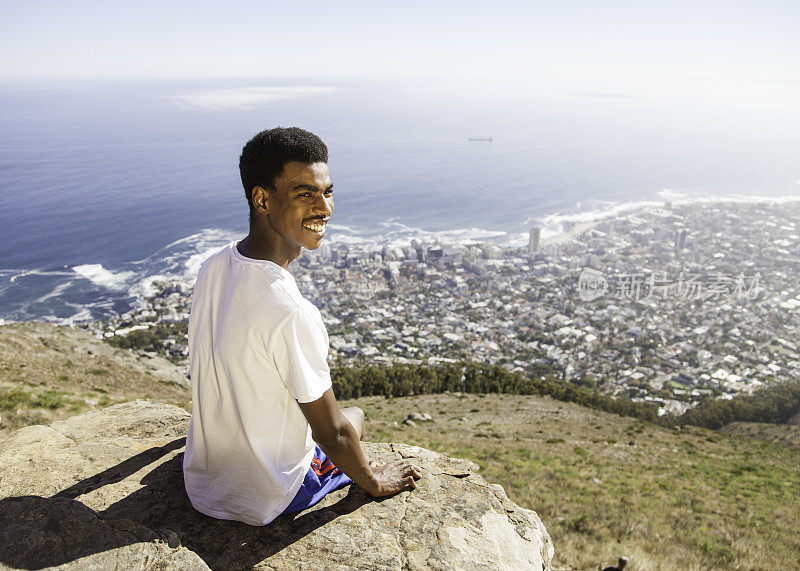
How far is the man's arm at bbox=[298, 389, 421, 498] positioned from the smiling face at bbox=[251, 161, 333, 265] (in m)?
0.71

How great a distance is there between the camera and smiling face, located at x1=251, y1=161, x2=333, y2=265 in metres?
2.16

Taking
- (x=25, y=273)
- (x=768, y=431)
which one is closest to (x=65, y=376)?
(x=768, y=431)

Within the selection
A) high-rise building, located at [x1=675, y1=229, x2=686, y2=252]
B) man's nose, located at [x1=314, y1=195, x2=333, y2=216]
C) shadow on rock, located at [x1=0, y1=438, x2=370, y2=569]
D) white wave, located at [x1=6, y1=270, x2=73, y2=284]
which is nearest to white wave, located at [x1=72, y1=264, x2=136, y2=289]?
white wave, located at [x1=6, y1=270, x2=73, y2=284]

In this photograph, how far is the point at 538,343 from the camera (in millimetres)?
33094

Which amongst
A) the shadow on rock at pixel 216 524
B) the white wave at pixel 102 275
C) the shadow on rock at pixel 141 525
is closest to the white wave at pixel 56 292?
the white wave at pixel 102 275

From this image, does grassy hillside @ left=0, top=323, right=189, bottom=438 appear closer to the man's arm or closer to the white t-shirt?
the white t-shirt

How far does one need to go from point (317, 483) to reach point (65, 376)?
10711mm

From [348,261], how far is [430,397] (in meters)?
27.5

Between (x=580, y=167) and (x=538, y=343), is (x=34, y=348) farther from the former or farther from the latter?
(x=580, y=167)

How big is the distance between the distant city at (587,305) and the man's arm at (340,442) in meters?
24.5

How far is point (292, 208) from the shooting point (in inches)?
86.0

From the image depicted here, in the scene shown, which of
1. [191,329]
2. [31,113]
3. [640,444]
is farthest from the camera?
[31,113]

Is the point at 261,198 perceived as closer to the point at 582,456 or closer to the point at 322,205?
the point at 322,205

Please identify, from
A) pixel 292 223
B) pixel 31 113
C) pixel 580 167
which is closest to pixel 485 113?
pixel 580 167
